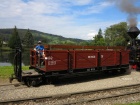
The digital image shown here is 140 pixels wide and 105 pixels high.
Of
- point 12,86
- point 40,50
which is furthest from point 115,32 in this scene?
point 12,86

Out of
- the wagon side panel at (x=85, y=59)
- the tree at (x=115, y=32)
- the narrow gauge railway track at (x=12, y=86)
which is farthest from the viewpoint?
the tree at (x=115, y=32)

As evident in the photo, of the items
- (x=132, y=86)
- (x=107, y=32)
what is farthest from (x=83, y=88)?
(x=107, y=32)

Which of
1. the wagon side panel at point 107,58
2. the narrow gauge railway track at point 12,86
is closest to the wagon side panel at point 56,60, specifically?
the narrow gauge railway track at point 12,86

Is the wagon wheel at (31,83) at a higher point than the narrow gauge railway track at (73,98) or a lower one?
higher

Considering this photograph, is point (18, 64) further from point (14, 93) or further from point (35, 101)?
point (35, 101)

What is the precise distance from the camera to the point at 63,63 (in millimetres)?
13367

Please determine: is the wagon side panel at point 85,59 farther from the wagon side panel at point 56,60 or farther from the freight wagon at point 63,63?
the wagon side panel at point 56,60

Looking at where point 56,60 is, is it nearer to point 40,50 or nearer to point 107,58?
point 40,50

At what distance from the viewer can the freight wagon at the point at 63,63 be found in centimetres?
1262

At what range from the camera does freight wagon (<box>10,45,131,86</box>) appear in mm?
12617

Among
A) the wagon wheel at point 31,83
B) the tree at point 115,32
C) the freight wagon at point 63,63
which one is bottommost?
the wagon wheel at point 31,83

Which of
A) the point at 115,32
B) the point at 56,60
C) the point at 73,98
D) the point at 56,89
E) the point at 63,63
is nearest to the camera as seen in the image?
the point at 73,98

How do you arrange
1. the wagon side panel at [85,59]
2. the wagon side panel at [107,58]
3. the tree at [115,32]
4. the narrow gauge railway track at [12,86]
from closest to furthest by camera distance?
the narrow gauge railway track at [12,86] → the wagon side panel at [85,59] → the wagon side panel at [107,58] → the tree at [115,32]

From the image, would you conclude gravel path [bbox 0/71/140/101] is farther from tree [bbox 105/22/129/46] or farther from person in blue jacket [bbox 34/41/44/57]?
tree [bbox 105/22/129/46]
